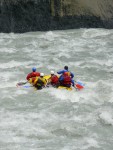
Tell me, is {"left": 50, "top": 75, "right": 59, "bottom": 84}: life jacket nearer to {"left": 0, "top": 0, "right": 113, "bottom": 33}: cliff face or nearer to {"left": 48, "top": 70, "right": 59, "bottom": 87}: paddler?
{"left": 48, "top": 70, "right": 59, "bottom": 87}: paddler

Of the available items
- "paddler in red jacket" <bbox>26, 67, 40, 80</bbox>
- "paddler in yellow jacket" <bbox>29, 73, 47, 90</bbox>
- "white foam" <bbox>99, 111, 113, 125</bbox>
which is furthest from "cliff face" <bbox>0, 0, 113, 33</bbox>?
"white foam" <bbox>99, 111, 113, 125</bbox>

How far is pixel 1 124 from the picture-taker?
43.0 feet

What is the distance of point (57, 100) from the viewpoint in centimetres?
1489

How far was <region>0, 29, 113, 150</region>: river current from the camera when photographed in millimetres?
12336

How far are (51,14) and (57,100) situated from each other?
33.8 feet

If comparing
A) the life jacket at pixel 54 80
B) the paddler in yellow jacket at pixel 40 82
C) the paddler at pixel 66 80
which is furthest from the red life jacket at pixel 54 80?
the paddler in yellow jacket at pixel 40 82

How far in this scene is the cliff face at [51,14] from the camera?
23922mm

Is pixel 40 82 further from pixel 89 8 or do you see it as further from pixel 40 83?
pixel 89 8

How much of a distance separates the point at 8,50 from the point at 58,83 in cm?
634

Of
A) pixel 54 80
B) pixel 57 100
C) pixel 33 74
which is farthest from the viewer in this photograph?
pixel 33 74

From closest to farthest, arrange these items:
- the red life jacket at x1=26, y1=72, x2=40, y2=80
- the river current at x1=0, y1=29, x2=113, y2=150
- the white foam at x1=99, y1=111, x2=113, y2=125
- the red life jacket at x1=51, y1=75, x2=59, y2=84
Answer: the river current at x1=0, y1=29, x2=113, y2=150 → the white foam at x1=99, y1=111, x2=113, y2=125 → the red life jacket at x1=51, y1=75, x2=59, y2=84 → the red life jacket at x1=26, y1=72, x2=40, y2=80

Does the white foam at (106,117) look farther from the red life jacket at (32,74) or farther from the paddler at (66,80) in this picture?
the red life jacket at (32,74)

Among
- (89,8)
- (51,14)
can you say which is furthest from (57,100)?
(89,8)

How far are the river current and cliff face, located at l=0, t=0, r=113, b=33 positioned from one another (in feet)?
6.16
